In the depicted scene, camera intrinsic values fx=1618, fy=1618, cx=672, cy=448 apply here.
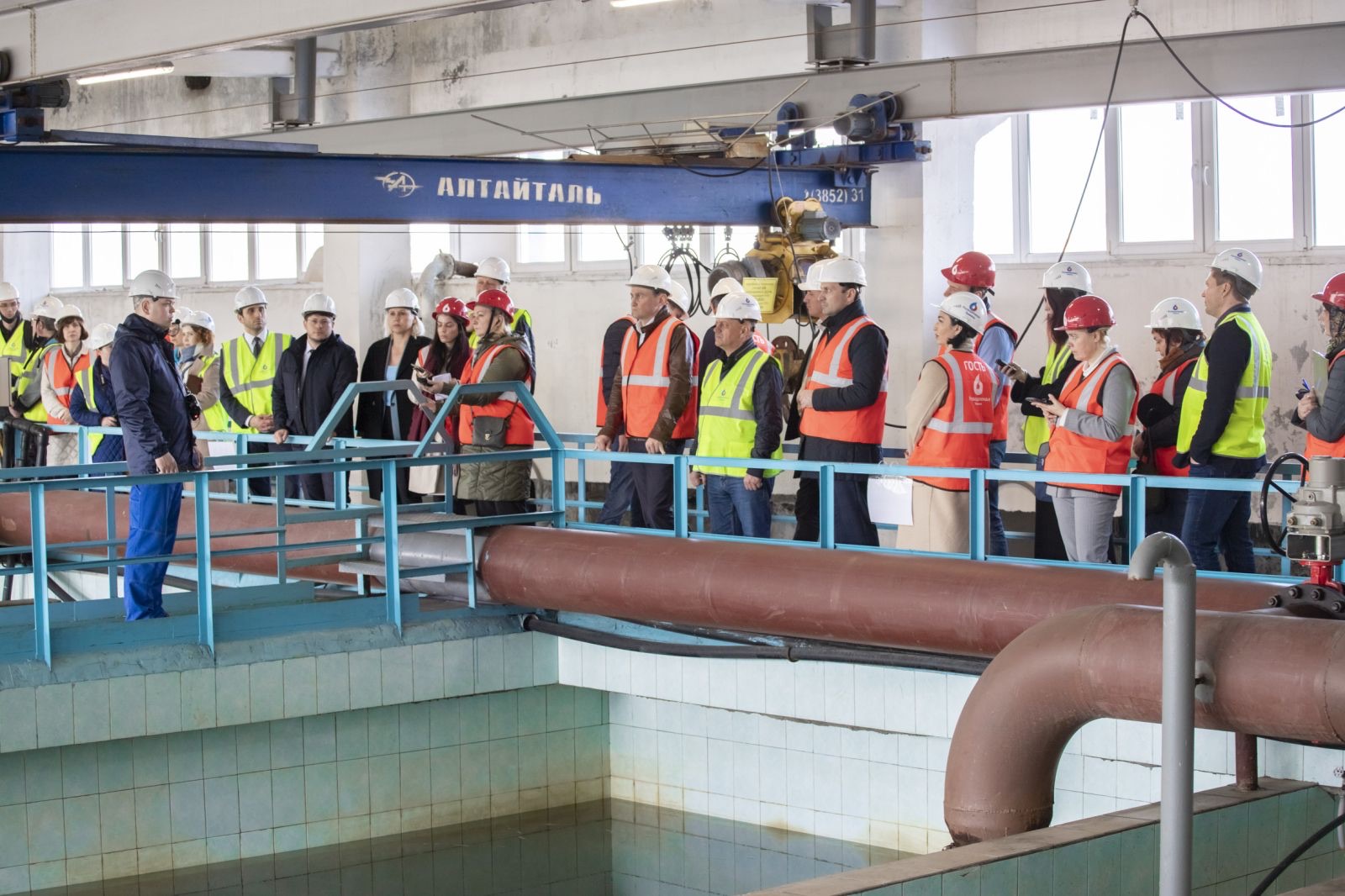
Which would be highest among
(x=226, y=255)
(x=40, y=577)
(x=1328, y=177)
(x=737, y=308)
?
(x=226, y=255)

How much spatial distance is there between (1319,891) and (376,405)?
7.05 m

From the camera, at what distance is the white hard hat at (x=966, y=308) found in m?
7.17

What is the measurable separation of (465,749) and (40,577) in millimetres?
2197

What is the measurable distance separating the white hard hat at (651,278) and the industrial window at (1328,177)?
15.5 feet

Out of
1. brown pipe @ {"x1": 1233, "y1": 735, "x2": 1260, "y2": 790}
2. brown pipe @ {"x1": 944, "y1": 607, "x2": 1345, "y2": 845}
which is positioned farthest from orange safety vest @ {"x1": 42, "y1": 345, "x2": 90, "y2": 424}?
brown pipe @ {"x1": 1233, "y1": 735, "x2": 1260, "y2": 790}

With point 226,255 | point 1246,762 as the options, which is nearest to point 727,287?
point 1246,762

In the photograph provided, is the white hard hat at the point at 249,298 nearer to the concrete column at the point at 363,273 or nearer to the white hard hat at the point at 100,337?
the white hard hat at the point at 100,337

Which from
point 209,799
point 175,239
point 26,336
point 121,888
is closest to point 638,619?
point 209,799

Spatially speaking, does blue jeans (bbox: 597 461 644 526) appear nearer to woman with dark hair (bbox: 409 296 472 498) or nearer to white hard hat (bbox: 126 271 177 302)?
woman with dark hair (bbox: 409 296 472 498)

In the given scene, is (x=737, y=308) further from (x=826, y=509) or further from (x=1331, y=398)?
(x=1331, y=398)

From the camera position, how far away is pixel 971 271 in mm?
7914

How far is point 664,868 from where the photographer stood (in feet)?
24.4

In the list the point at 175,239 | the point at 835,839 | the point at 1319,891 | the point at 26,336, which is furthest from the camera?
the point at 175,239

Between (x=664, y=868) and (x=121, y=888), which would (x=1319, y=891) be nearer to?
(x=664, y=868)
